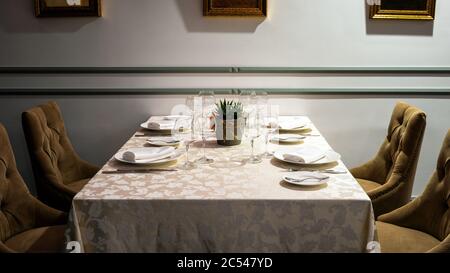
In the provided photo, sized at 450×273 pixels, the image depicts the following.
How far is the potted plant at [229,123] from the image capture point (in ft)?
5.37

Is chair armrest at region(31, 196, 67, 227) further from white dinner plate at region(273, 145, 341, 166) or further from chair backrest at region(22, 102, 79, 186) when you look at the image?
white dinner plate at region(273, 145, 341, 166)

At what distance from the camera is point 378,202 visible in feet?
5.52

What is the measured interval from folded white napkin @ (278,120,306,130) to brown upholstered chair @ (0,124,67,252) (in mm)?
888

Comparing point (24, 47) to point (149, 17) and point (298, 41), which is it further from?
point (298, 41)

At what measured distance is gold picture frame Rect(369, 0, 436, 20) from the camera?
2.23 meters

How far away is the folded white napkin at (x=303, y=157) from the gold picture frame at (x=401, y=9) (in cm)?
104

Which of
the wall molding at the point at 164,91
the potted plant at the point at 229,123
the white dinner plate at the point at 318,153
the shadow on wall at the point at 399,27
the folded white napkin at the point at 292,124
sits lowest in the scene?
the white dinner plate at the point at 318,153

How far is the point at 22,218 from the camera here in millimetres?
1486

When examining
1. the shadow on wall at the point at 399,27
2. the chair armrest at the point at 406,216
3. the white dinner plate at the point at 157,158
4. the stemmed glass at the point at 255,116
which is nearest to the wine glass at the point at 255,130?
the stemmed glass at the point at 255,116

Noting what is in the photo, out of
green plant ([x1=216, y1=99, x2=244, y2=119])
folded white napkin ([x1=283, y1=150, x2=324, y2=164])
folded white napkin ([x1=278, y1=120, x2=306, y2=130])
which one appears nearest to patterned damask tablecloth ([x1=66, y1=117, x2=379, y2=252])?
folded white napkin ([x1=283, y1=150, x2=324, y2=164])

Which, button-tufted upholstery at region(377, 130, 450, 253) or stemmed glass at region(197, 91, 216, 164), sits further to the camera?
stemmed glass at region(197, 91, 216, 164)

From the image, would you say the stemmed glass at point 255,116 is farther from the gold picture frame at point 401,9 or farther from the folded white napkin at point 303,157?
the gold picture frame at point 401,9

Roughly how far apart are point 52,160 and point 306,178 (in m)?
1.01

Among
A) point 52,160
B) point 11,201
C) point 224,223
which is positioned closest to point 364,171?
point 224,223
